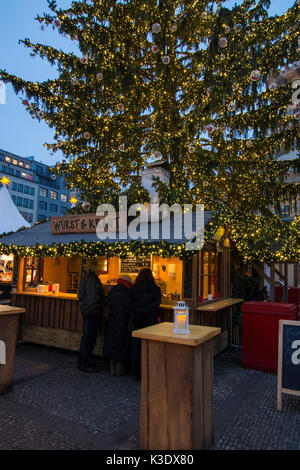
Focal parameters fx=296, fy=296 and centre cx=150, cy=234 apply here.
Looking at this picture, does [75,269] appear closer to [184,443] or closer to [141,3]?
[184,443]

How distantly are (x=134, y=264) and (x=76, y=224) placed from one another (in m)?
2.49

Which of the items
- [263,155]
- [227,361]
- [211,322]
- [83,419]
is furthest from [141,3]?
[83,419]

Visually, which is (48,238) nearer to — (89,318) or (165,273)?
(89,318)

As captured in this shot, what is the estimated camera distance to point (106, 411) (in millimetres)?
4070

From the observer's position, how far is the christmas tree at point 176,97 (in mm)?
9930

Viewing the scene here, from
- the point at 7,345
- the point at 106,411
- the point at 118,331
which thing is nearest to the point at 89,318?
the point at 118,331

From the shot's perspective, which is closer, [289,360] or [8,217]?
[289,360]

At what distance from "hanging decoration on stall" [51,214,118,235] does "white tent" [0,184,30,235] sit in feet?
16.6

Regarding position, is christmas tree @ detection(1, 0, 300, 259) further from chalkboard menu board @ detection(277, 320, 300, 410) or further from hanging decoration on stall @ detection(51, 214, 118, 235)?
chalkboard menu board @ detection(277, 320, 300, 410)

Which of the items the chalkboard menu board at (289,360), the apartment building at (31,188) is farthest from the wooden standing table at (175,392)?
the apartment building at (31,188)

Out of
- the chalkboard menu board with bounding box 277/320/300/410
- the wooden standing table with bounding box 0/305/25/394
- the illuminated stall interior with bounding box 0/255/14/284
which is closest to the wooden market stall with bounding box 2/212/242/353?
the chalkboard menu board with bounding box 277/320/300/410

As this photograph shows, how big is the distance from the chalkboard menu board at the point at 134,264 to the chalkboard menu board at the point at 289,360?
509 cm

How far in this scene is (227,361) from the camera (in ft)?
21.5

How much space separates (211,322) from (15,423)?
4.43 metres
